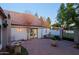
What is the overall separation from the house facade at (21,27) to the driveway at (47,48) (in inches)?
Answer: 4.8

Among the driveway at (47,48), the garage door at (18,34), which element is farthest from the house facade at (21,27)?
the driveway at (47,48)

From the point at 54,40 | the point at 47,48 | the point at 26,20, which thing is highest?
the point at 26,20

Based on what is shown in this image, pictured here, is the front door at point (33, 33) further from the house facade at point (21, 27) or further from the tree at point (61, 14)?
the tree at point (61, 14)

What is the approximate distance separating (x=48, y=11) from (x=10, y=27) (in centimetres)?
79

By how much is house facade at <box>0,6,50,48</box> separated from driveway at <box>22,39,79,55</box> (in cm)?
12

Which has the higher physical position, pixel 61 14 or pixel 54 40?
pixel 61 14

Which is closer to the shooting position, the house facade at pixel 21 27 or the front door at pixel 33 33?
the house facade at pixel 21 27

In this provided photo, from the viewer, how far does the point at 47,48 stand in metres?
7.96

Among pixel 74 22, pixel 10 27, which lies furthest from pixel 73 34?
pixel 10 27

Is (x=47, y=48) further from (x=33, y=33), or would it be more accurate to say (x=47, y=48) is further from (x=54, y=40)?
(x=33, y=33)

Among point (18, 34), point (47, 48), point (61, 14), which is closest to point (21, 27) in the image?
point (18, 34)

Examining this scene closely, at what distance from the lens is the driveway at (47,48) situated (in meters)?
7.93

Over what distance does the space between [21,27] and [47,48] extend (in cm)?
65
